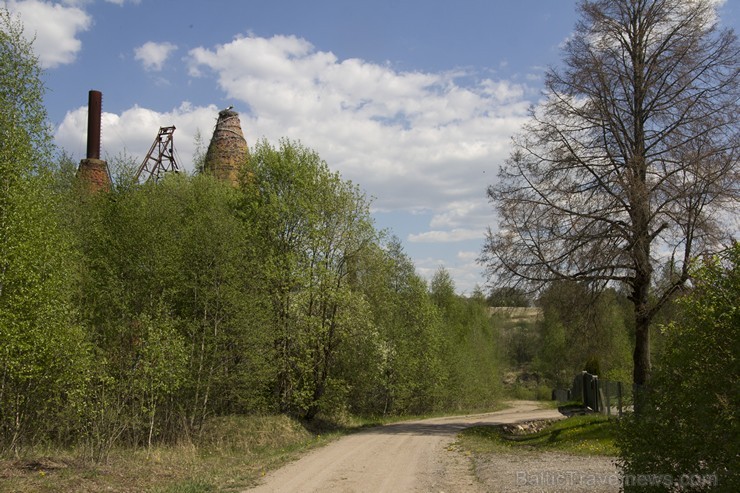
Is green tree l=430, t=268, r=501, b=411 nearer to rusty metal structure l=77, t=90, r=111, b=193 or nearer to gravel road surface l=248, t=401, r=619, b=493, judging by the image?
gravel road surface l=248, t=401, r=619, b=493

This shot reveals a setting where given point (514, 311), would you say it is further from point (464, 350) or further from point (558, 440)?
point (558, 440)

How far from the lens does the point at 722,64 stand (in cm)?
1725

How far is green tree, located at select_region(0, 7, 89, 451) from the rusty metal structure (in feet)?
49.6

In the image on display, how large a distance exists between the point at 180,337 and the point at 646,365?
43.7ft

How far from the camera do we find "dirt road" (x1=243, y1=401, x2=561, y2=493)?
35.3 feet

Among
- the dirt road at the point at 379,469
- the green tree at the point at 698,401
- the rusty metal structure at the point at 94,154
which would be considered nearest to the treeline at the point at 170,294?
the rusty metal structure at the point at 94,154

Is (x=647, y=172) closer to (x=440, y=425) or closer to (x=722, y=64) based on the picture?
(x=722, y=64)

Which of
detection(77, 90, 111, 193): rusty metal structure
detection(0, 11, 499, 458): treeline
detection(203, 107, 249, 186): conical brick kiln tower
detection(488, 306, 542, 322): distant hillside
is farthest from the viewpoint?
detection(203, 107, 249, 186): conical brick kiln tower

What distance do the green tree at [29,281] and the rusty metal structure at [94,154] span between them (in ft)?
49.6

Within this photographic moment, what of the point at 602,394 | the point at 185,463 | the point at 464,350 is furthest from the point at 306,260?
the point at 464,350

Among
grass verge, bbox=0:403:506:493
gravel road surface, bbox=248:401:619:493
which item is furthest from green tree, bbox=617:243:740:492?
grass verge, bbox=0:403:506:493

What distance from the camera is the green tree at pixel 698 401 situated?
554 cm

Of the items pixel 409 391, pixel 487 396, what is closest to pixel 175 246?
pixel 409 391

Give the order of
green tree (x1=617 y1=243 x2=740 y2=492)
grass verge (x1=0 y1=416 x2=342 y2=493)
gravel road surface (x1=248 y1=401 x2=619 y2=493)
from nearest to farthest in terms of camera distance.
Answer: green tree (x1=617 y1=243 x2=740 y2=492)
grass verge (x1=0 y1=416 x2=342 y2=493)
gravel road surface (x1=248 y1=401 x2=619 y2=493)
